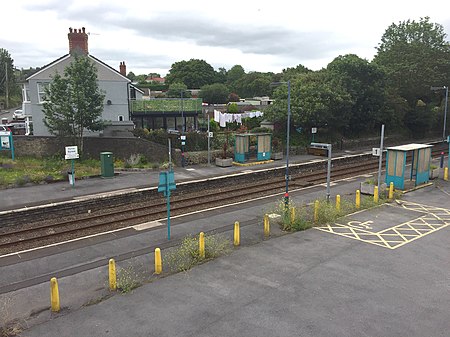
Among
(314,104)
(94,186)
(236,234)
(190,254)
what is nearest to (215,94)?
(314,104)

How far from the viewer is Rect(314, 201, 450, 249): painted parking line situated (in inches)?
529

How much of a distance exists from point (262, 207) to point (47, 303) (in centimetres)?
1122

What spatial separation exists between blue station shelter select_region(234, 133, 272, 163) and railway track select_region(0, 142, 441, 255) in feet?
18.5

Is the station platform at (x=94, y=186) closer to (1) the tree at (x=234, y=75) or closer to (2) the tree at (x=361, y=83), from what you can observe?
(2) the tree at (x=361, y=83)

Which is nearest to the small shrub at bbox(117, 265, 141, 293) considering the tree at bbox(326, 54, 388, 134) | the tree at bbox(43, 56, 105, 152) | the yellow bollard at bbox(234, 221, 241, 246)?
the yellow bollard at bbox(234, 221, 241, 246)

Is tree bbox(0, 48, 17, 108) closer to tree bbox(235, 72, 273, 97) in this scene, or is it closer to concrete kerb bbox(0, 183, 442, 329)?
tree bbox(235, 72, 273, 97)

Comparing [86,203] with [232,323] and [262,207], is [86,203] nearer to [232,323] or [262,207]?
[262,207]

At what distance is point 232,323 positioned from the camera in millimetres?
8008

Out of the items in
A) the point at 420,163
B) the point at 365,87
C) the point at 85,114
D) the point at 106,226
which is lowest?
the point at 106,226

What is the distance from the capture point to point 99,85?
118ft

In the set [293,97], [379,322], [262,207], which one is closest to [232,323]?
[379,322]

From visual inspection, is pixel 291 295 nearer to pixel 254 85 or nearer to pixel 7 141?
pixel 7 141

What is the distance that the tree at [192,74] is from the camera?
9125 centimetres

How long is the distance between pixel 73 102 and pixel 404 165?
2200 cm
